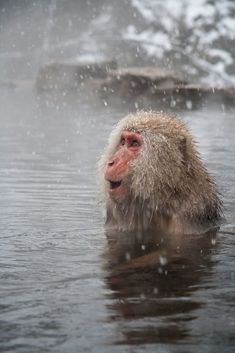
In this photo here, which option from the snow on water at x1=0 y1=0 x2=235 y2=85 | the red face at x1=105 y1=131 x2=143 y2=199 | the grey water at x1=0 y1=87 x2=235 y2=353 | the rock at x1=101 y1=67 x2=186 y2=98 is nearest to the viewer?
the grey water at x1=0 y1=87 x2=235 y2=353

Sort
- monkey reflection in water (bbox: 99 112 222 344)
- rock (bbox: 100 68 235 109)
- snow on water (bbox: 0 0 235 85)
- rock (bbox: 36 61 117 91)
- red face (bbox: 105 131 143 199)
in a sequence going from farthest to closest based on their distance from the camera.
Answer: snow on water (bbox: 0 0 235 85) → rock (bbox: 36 61 117 91) → rock (bbox: 100 68 235 109) → red face (bbox: 105 131 143 199) → monkey reflection in water (bbox: 99 112 222 344)

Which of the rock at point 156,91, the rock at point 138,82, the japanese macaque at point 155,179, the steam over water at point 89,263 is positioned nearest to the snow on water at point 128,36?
the rock at point 156,91

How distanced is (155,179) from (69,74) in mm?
17404

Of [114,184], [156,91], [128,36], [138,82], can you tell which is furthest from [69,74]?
[114,184]

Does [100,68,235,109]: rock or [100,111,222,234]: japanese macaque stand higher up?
[100,68,235,109]: rock

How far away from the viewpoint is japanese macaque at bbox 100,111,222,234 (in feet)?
17.4

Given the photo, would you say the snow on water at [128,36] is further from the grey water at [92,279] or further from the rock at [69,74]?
the grey water at [92,279]

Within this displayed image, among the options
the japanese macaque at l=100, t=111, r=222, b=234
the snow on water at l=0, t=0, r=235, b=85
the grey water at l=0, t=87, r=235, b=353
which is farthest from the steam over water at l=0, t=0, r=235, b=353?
the snow on water at l=0, t=0, r=235, b=85

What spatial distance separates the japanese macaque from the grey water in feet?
0.62

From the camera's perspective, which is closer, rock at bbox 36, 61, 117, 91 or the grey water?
the grey water

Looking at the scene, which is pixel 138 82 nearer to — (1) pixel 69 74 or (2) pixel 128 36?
(1) pixel 69 74

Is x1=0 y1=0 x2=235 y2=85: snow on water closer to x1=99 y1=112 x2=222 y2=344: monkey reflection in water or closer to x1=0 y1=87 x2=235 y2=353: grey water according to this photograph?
x1=0 y1=87 x2=235 y2=353: grey water

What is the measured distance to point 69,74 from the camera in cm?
2242

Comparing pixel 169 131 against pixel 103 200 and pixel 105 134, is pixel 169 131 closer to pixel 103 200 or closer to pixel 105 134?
pixel 103 200
